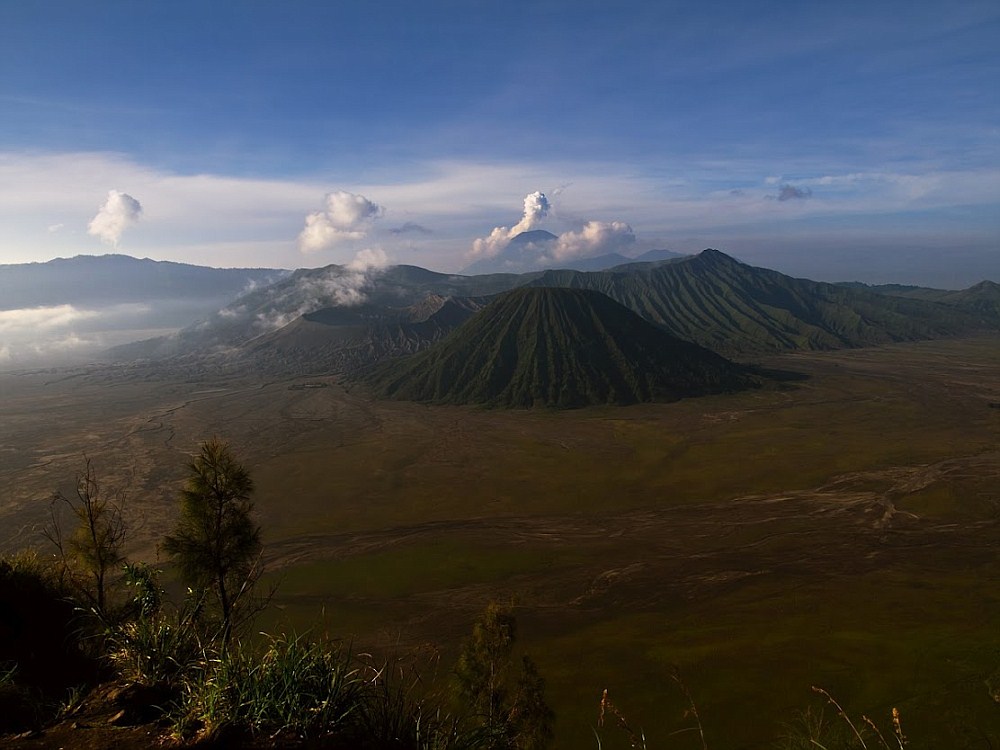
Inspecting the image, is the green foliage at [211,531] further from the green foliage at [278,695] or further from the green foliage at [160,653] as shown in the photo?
the green foliage at [278,695]

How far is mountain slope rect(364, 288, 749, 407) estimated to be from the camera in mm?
139750

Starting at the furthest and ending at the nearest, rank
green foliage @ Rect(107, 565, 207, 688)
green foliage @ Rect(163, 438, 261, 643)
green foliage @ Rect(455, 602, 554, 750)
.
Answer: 1. green foliage @ Rect(455, 602, 554, 750)
2. green foliage @ Rect(163, 438, 261, 643)
3. green foliage @ Rect(107, 565, 207, 688)

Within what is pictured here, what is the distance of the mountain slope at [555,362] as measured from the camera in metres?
140

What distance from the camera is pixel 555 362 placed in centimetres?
15038

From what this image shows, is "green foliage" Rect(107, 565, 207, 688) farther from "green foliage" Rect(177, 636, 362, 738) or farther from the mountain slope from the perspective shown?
the mountain slope

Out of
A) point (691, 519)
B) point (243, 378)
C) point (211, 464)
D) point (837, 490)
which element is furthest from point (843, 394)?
point (243, 378)

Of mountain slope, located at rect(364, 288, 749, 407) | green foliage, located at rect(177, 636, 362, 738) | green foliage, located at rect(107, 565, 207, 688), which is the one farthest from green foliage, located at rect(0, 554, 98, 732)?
mountain slope, located at rect(364, 288, 749, 407)

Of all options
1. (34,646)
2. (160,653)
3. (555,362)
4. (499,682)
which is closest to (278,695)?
(160,653)

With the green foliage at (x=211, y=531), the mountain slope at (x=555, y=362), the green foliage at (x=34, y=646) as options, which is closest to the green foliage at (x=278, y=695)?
the green foliage at (x=34, y=646)

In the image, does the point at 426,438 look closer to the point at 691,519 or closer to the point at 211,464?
the point at 691,519

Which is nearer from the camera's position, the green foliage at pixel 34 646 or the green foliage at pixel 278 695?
the green foliage at pixel 278 695

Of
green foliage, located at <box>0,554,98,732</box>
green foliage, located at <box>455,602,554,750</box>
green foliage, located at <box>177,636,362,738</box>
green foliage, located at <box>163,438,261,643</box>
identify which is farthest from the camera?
green foliage, located at <box>455,602,554,750</box>

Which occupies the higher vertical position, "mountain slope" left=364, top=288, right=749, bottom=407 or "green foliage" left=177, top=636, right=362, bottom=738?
"green foliage" left=177, top=636, right=362, bottom=738

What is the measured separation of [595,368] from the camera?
14725 cm
